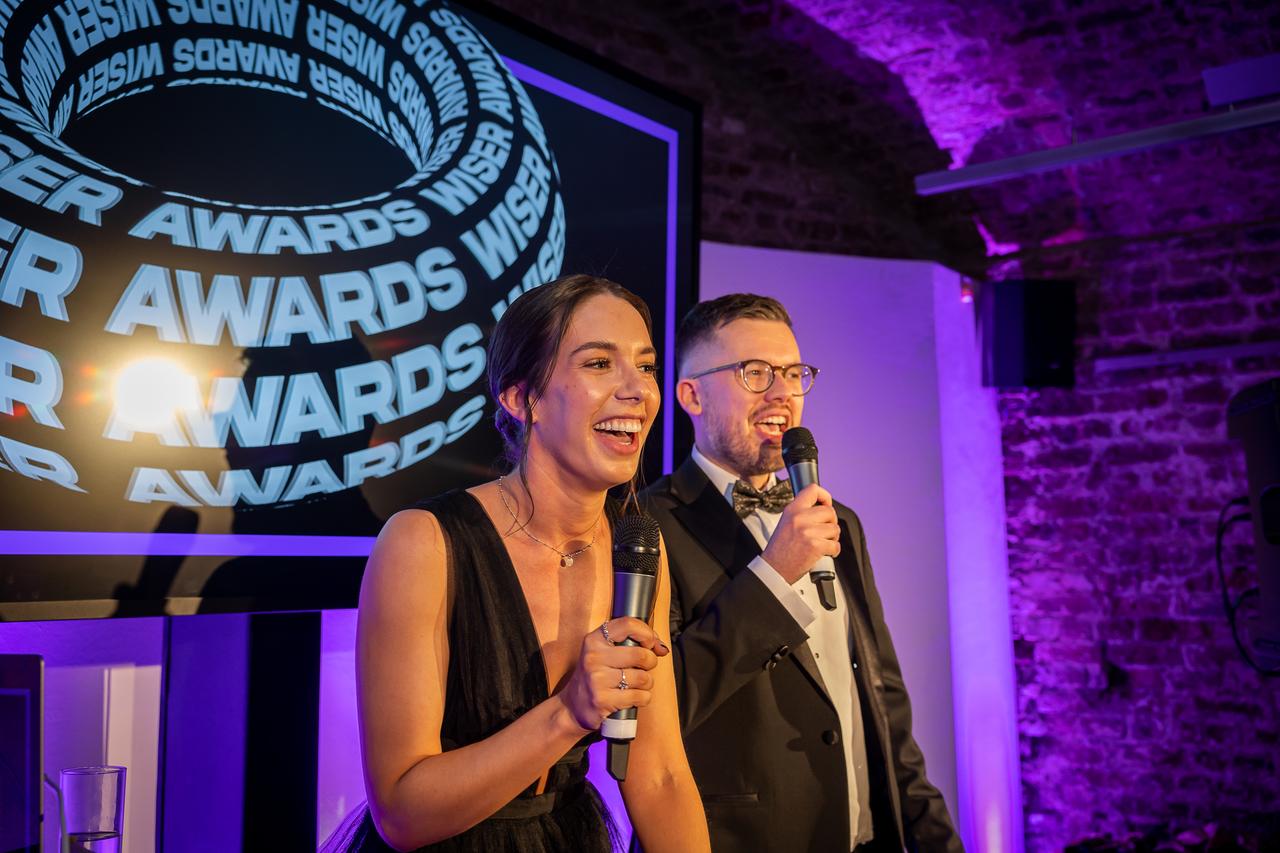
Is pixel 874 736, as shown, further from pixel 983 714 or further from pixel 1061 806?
pixel 1061 806

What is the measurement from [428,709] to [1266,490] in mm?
3280

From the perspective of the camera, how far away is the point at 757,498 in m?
2.24

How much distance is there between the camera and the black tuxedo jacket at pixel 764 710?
6.18 ft

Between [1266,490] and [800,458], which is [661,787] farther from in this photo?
[1266,490]

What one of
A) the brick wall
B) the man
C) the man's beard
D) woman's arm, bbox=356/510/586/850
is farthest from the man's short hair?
the brick wall

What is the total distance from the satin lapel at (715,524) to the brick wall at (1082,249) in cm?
286

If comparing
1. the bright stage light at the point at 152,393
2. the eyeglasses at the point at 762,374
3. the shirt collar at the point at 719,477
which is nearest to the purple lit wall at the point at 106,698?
the bright stage light at the point at 152,393

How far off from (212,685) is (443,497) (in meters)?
0.95

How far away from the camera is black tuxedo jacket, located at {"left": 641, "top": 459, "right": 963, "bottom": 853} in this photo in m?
1.88

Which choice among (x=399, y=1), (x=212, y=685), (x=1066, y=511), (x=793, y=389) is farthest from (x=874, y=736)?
(x=1066, y=511)

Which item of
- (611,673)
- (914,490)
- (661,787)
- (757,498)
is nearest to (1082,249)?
(914,490)

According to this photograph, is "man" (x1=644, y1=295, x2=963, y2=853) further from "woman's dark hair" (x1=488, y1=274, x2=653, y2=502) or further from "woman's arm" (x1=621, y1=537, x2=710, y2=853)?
"woman's dark hair" (x1=488, y1=274, x2=653, y2=502)

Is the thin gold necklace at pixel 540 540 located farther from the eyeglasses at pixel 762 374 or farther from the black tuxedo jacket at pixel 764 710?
the eyeglasses at pixel 762 374

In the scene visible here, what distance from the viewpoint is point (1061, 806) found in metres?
4.94
